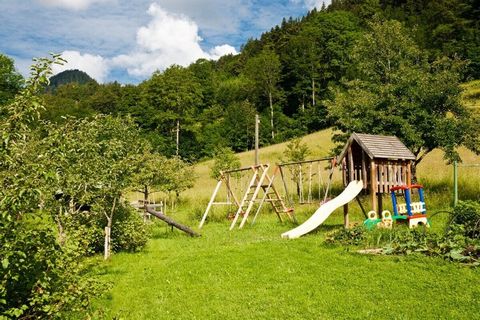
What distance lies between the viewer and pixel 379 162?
49.3 ft

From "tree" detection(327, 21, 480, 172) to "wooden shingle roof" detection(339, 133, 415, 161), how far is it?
11.1 feet

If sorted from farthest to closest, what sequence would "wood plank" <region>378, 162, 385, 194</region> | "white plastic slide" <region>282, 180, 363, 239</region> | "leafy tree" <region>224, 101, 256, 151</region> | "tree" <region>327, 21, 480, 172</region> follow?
1. "leafy tree" <region>224, 101, 256, 151</region>
2. "tree" <region>327, 21, 480, 172</region>
3. "wood plank" <region>378, 162, 385, 194</region>
4. "white plastic slide" <region>282, 180, 363, 239</region>

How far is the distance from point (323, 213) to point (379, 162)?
2690 mm

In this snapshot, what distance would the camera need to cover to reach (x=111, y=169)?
13.0 meters

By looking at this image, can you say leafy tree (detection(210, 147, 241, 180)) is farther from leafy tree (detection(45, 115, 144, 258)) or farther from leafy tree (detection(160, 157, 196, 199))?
leafy tree (detection(45, 115, 144, 258))

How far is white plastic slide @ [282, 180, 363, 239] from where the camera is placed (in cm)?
1382

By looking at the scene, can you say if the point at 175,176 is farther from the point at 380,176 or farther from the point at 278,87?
the point at 278,87

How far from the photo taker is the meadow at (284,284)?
7.52 metres

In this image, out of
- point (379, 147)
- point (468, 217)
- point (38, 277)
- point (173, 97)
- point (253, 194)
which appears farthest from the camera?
point (173, 97)

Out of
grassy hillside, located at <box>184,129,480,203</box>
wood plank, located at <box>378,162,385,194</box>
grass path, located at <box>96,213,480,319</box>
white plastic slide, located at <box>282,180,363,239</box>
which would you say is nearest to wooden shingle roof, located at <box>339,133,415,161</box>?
wood plank, located at <box>378,162,385,194</box>

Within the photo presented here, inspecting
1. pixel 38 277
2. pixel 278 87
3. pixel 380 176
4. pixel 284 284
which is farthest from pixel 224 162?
pixel 278 87

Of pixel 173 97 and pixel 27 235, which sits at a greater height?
pixel 173 97

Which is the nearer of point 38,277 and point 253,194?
point 38,277

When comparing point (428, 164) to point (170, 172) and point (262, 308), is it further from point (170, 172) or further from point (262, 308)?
point (262, 308)
